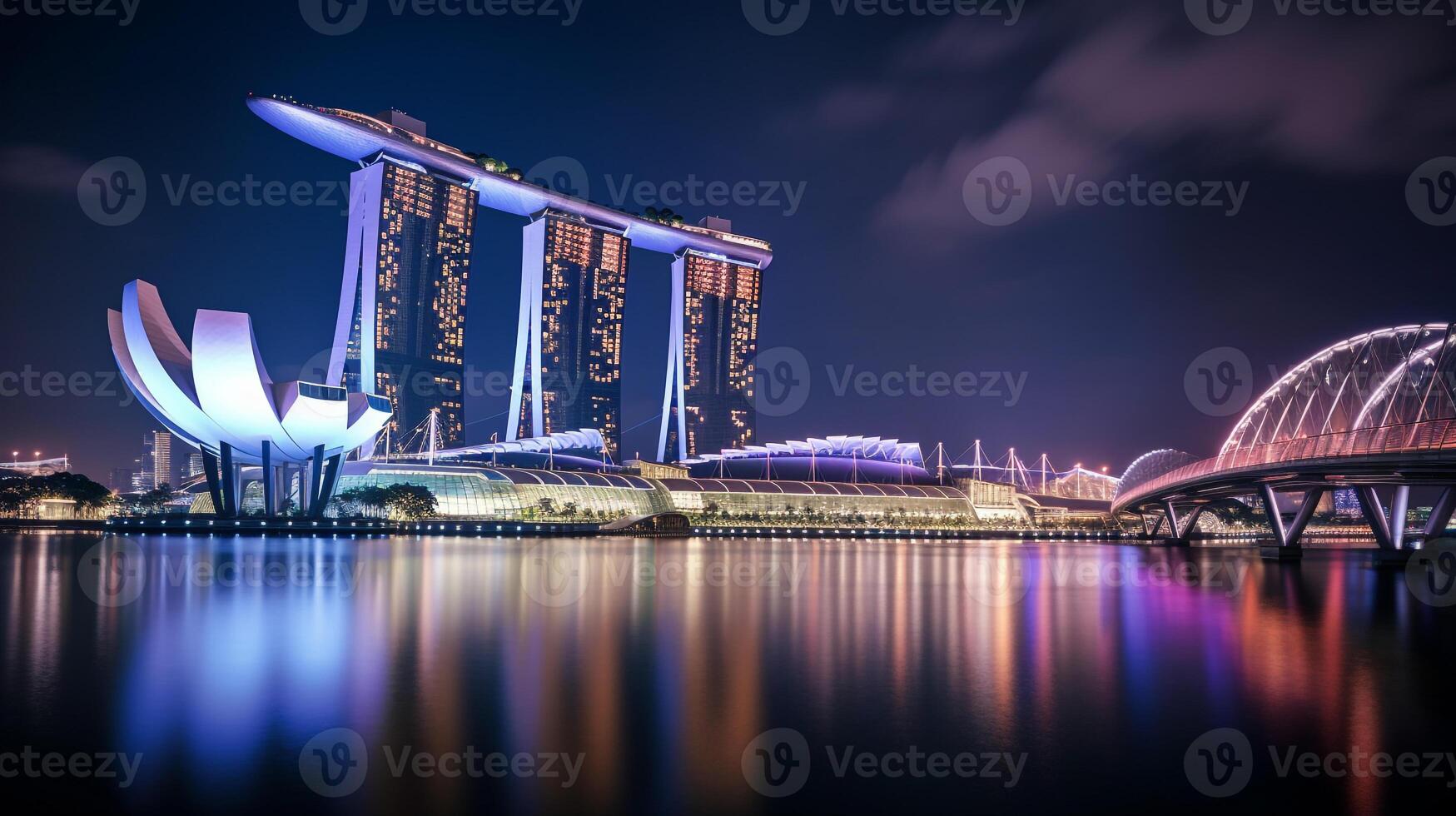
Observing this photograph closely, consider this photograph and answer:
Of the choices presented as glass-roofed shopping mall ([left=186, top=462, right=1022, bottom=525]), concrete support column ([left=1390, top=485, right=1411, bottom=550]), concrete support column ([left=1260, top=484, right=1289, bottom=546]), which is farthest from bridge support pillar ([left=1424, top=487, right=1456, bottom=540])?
glass-roofed shopping mall ([left=186, top=462, right=1022, bottom=525])

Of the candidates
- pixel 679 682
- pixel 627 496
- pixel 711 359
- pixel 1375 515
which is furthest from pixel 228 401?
pixel 711 359

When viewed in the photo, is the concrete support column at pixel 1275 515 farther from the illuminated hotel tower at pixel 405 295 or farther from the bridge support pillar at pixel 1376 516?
the illuminated hotel tower at pixel 405 295

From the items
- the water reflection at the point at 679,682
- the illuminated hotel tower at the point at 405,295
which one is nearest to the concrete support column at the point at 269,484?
the water reflection at the point at 679,682

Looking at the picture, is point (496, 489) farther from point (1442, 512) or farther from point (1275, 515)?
point (1442, 512)

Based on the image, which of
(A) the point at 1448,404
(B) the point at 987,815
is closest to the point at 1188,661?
(B) the point at 987,815

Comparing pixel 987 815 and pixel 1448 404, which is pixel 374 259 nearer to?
pixel 1448 404
